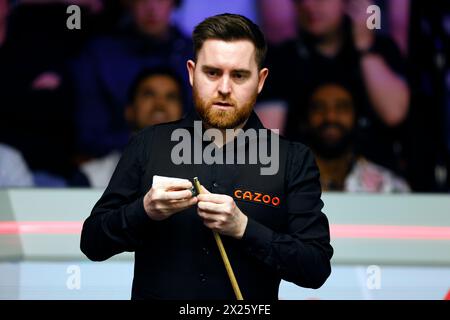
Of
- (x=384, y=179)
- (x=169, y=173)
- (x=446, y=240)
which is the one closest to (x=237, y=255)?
(x=169, y=173)

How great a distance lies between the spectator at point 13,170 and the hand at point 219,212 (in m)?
4.64

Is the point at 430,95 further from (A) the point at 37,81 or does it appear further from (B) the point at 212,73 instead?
(B) the point at 212,73

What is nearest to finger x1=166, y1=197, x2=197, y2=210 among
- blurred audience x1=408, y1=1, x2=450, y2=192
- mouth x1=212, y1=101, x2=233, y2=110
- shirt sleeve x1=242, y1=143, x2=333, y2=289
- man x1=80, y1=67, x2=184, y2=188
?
shirt sleeve x1=242, y1=143, x2=333, y2=289

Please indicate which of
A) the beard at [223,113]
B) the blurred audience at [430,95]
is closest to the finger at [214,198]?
the beard at [223,113]

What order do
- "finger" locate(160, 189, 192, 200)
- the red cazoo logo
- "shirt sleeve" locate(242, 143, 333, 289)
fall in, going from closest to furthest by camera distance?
"finger" locate(160, 189, 192, 200) → "shirt sleeve" locate(242, 143, 333, 289) → the red cazoo logo

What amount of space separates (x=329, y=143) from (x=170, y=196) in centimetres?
466

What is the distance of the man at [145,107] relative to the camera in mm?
6484

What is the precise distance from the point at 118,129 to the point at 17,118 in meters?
0.87

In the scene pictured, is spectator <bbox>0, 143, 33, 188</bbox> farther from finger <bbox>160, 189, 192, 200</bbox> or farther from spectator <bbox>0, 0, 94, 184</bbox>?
finger <bbox>160, 189, 192, 200</bbox>

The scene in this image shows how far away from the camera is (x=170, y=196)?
2.02 m

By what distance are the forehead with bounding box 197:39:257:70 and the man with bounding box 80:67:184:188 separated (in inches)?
168

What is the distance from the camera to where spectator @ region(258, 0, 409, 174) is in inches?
259

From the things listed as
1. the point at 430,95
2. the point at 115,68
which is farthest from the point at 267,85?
the point at 430,95

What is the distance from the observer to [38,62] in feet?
21.5
